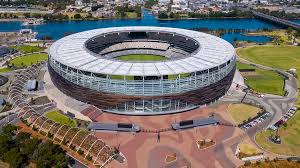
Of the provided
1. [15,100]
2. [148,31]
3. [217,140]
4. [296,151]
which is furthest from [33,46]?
[296,151]

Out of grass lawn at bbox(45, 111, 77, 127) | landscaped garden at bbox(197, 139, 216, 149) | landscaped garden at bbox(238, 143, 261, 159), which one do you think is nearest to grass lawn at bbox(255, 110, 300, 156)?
landscaped garden at bbox(238, 143, 261, 159)

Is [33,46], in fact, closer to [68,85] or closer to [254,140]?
[68,85]

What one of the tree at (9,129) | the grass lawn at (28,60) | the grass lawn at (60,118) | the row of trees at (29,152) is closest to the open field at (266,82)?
the grass lawn at (60,118)

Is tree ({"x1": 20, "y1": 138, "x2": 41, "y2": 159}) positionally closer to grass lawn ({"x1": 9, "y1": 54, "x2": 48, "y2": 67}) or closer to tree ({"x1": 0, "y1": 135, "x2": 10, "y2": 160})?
tree ({"x1": 0, "y1": 135, "x2": 10, "y2": 160})

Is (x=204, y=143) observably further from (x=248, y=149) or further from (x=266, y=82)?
(x=266, y=82)

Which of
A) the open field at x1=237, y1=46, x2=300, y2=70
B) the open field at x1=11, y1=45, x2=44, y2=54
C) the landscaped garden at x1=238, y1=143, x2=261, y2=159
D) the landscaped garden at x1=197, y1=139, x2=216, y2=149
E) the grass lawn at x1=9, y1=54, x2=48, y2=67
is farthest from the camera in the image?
the open field at x1=11, y1=45, x2=44, y2=54

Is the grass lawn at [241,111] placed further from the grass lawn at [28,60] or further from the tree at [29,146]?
the grass lawn at [28,60]
